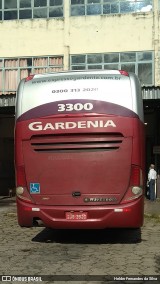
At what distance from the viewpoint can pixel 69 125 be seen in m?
8.58

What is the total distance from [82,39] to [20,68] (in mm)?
3663

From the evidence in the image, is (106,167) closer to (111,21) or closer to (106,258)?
(106,258)

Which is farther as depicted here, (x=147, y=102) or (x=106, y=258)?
(x=147, y=102)

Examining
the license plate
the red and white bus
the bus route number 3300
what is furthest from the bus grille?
the license plate

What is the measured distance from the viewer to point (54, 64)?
74.4 ft

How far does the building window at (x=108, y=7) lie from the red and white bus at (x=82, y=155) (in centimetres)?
1431

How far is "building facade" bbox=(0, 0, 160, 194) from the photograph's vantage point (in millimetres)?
21750

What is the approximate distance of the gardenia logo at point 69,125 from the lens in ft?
27.8

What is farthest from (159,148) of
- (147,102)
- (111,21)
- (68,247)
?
(68,247)

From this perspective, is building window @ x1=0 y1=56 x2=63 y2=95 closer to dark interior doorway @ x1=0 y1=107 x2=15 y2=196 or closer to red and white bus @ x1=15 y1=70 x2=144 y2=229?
dark interior doorway @ x1=0 y1=107 x2=15 y2=196

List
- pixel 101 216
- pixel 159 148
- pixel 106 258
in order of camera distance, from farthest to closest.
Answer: pixel 159 148, pixel 101 216, pixel 106 258

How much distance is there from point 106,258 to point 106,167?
1.75 metres

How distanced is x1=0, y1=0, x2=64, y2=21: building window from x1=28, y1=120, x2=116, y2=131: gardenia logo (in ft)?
50.8

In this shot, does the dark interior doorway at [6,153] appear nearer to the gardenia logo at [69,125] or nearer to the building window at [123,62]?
the building window at [123,62]
